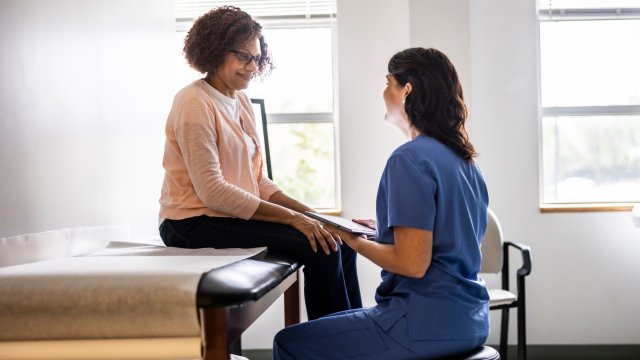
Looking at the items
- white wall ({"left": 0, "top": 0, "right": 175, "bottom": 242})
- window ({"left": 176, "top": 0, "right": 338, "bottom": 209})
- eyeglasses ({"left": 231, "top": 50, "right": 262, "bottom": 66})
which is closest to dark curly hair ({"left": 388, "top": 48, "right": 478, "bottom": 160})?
eyeglasses ({"left": 231, "top": 50, "right": 262, "bottom": 66})

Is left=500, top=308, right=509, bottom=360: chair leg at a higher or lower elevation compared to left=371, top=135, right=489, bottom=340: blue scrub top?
lower

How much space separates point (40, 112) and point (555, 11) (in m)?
2.74

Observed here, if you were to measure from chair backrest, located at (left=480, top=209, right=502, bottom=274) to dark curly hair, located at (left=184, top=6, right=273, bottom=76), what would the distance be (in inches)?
62.3

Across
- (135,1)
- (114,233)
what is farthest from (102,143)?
(135,1)

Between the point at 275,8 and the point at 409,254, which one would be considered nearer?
the point at 409,254

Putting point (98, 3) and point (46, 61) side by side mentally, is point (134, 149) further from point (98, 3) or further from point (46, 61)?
point (46, 61)

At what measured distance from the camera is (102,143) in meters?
2.50

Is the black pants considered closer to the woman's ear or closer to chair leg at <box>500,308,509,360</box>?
the woman's ear

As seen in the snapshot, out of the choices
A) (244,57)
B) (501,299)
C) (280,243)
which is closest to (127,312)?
(280,243)

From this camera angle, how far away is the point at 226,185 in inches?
75.0

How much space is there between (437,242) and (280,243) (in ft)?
1.70

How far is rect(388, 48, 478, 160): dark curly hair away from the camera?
1606 mm

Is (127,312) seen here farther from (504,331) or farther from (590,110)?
(590,110)

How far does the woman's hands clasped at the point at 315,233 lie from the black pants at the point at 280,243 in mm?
14
